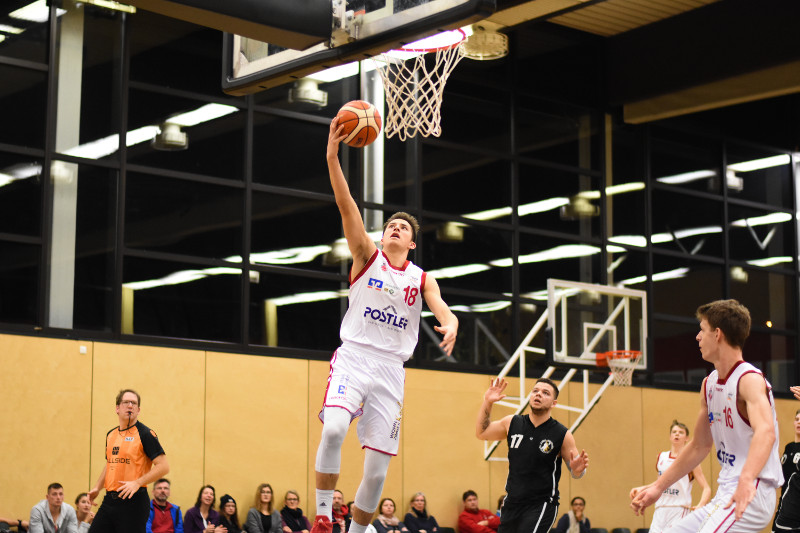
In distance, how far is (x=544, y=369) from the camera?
1998cm

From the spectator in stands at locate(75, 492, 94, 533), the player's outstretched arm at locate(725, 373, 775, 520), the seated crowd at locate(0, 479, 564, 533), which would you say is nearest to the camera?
the player's outstretched arm at locate(725, 373, 775, 520)

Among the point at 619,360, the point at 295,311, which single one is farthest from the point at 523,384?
the point at 295,311

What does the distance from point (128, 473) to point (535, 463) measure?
3654mm

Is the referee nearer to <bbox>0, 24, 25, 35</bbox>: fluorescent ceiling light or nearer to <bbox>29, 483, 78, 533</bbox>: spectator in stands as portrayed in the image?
<bbox>29, 483, 78, 533</bbox>: spectator in stands

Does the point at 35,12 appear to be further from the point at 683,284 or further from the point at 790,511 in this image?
the point at 683,284

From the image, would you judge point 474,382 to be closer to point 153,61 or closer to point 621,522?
point 621,522

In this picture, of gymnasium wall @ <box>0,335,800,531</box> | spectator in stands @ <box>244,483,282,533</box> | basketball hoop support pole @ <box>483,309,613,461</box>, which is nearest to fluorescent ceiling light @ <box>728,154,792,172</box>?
gymnasium wall @ <box>0,335,800,531</box>

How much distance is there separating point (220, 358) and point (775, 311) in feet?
43.6

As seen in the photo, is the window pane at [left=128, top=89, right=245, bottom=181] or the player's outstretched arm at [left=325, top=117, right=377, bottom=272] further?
the window pane at [left=128, top=89, right=245, bottom=181]

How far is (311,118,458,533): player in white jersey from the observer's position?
7.34 m

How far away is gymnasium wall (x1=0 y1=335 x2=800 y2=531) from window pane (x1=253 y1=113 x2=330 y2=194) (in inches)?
118

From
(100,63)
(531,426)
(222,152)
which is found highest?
(100,63)

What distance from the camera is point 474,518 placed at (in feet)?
59.4

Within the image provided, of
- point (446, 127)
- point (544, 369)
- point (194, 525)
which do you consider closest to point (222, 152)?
point (446, 127)
